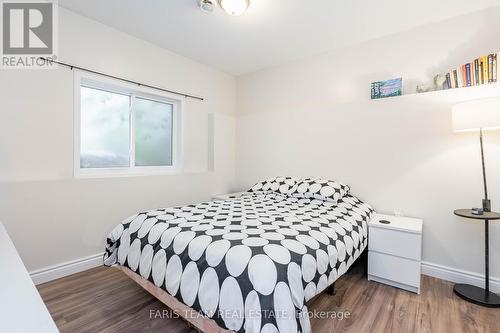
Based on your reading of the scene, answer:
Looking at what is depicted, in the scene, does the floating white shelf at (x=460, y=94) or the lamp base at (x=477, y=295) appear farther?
the floating white shelf at (x=460, y=94)

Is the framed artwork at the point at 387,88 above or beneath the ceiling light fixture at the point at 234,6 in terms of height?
beneath

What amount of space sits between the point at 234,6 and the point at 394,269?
8.59 feet

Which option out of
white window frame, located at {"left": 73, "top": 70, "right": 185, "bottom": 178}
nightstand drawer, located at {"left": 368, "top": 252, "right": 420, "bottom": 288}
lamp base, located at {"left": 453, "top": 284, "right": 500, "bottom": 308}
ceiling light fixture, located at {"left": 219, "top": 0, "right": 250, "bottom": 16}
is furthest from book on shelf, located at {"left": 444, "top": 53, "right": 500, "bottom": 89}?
white window frame, located at {"left": 73, "top": 70, "right": 185, "bottom": 178}

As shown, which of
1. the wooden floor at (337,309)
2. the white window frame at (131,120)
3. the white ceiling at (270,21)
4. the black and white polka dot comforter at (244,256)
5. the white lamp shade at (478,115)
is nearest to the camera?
the black and white polka dot comforter at (244,256)

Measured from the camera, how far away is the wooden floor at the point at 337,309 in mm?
1628

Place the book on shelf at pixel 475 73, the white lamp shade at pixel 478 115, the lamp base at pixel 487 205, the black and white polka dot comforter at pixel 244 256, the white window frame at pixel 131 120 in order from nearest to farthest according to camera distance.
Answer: the black and white polka dot comforter at pixel 244 256
the white lamp shade at pixel 478 115
the lamp base at pixel 487 205
the book on shelf at pixel 475 73
the white window frame at pixel 131 120

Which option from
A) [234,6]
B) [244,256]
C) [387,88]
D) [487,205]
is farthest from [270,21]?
[487,205]

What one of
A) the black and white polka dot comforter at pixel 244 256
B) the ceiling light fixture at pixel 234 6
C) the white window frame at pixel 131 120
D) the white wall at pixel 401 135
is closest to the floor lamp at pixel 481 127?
the white wall at pixel 401 135

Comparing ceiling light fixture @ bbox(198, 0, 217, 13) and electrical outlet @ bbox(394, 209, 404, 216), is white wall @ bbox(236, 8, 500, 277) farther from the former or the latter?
ceiling light fixture @ bbox(198, 0, 217, 13)

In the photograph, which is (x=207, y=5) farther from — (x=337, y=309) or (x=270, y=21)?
(x=337, y=309)

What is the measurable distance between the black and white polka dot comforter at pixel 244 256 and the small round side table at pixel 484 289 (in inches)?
30.7

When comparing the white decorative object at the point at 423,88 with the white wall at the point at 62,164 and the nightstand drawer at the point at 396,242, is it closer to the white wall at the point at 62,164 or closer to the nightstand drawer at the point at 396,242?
the nightstand drawer at the point at 396,242

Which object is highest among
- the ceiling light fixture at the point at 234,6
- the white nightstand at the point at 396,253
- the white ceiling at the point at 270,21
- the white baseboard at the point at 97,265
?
the white ceiling at the point at 270,21

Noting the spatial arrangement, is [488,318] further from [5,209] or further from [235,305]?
[5,209]
